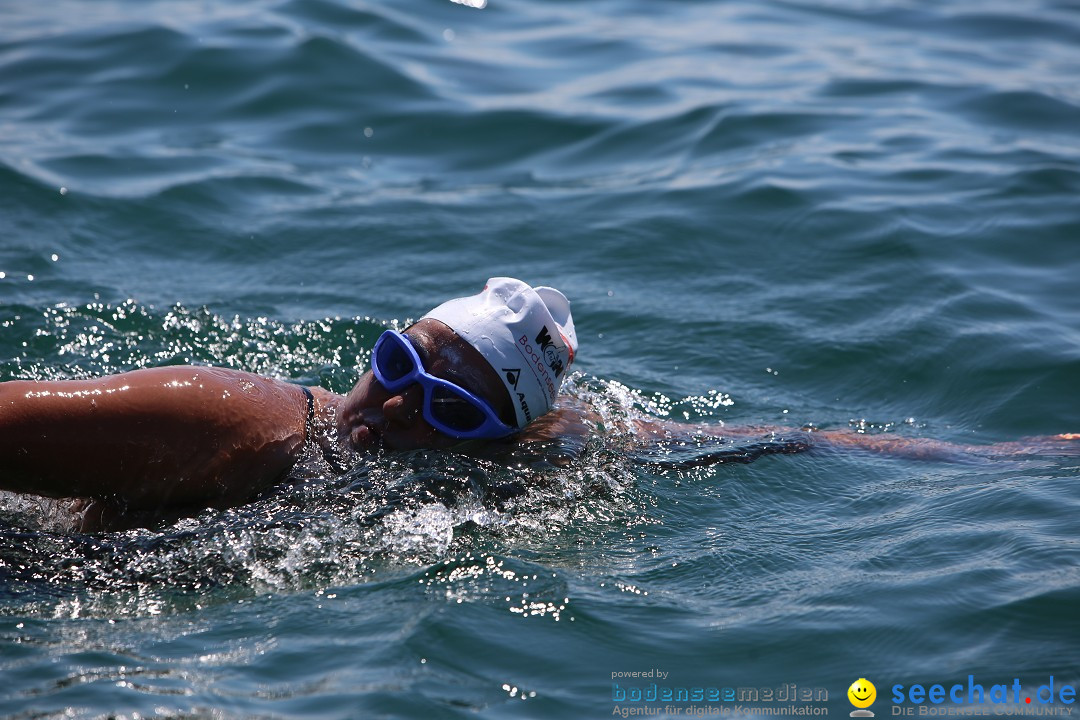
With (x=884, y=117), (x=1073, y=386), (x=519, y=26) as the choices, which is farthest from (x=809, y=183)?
(x=519, y=26)

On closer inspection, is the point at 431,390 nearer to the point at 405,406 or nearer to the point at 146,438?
the point at 405,406

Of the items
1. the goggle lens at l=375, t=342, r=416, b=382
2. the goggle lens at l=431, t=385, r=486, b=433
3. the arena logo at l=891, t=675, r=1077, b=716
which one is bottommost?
the arena logo at l=891, t=675, r=1077, b=716

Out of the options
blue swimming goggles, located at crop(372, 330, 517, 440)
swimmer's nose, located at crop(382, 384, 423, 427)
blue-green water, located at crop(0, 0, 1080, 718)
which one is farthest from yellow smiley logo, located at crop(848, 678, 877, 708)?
Result: swimmer's nose, located at crop(382, 384, 423, 427)

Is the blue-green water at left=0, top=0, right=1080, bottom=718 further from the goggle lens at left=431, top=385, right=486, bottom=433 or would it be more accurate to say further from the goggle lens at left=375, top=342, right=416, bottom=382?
the goggle lens at left=375, top=342, right=416, bottom=382

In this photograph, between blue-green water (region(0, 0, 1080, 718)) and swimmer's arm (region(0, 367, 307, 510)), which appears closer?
blue-green water (region(0, 0, 1080, 718))

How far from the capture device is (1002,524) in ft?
15.4

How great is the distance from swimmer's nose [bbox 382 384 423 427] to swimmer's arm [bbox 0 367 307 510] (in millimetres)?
416

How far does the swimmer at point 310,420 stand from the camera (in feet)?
13.5

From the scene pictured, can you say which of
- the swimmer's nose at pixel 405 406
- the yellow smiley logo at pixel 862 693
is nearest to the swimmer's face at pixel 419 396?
the swimmer's nose at pixel 405 406

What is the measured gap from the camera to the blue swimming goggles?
4.71 meters

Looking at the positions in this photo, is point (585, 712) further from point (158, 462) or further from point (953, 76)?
point (953, 76)

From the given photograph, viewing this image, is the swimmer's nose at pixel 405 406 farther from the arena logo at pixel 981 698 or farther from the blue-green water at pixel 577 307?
the arena logo at pixel 981 698

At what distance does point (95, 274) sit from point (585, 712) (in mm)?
4967

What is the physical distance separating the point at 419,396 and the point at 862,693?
2.02 m
